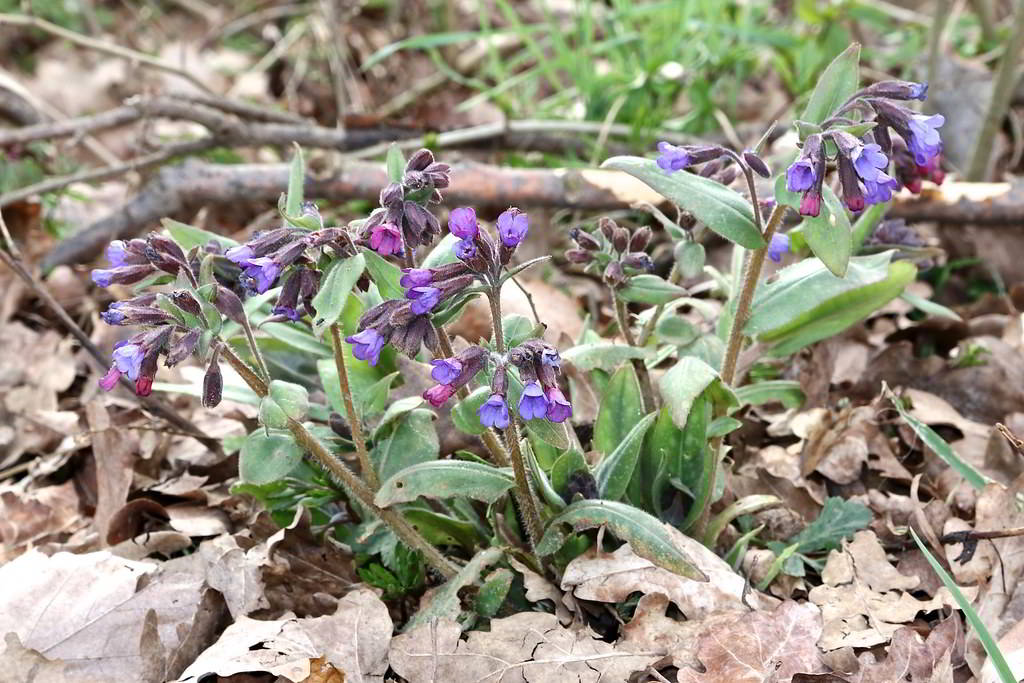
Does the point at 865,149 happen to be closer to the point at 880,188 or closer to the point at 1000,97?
the point at 880,188

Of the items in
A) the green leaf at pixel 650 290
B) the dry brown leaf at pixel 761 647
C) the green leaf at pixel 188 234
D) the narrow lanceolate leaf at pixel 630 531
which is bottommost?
the dry brown leaf at pixel 761 647

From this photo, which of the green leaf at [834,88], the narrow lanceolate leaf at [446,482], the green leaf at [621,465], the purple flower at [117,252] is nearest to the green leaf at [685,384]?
the green leaf at [621,465]

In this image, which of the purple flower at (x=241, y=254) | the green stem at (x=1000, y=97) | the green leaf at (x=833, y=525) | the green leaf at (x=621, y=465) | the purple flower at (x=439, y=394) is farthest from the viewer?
the green stem at (x=1000, y=97)

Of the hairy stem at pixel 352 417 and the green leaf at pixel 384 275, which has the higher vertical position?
the green leaf at pixel 384 275

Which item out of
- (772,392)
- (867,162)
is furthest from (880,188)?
(772,392)

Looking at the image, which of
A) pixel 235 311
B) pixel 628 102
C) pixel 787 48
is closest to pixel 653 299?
pixel 235 311

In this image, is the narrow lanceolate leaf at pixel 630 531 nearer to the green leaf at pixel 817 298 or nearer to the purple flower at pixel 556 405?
the purple flower at pixel 556 405

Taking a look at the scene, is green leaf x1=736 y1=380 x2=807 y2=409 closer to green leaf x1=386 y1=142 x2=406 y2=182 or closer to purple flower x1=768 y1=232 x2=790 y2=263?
purple flower x1=768 y1=232 x2=790 y2=263
